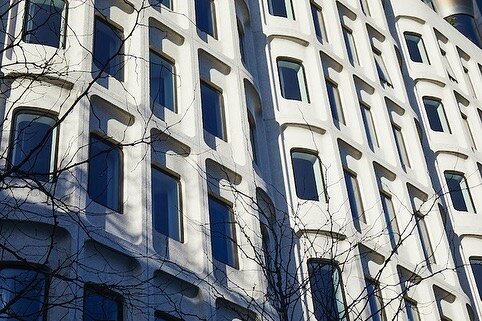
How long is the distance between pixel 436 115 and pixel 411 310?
411 inches

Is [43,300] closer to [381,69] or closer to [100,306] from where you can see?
[100,306]

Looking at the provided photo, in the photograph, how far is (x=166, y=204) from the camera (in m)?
15.7

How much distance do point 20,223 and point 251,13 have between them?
39.3 feet

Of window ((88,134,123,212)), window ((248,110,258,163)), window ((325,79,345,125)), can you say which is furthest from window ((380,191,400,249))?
window ((88,134,123,212))

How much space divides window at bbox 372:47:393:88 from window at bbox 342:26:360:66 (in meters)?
1.07

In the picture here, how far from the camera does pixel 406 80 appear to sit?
1156 inches

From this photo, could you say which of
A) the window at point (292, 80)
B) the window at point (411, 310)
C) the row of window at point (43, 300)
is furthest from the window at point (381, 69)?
the row of window at point (43, 300)

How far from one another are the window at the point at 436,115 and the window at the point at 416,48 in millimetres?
1923

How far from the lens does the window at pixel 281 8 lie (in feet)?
77.9

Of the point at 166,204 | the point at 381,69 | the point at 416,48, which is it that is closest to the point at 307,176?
the point at 166,204

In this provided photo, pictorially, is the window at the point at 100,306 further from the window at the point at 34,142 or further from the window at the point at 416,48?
the window at the point at 416,48

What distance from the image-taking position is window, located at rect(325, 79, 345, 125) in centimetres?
2266

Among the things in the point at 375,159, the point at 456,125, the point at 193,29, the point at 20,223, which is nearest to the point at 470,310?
the point at 375,159

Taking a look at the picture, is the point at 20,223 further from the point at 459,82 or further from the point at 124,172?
the point at 459,82
